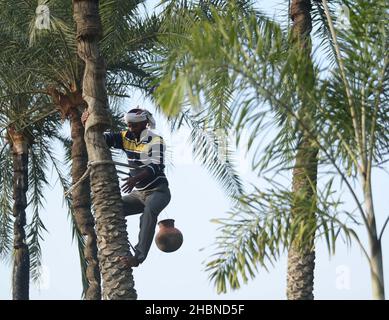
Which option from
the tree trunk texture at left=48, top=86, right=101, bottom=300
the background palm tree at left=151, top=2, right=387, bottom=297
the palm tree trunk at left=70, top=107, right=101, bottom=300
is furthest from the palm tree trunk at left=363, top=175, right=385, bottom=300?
the palm tree trunk at left=70, top=107, right=101, bottom=300

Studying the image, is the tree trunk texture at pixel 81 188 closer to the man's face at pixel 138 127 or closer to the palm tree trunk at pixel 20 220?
the palm tree trunk at pixel 20 220

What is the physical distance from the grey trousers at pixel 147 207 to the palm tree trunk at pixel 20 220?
872 cm

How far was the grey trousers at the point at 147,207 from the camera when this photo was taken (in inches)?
447

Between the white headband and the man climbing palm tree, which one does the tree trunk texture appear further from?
the white headband

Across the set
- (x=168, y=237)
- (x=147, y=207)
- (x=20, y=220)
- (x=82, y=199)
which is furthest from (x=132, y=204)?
(x=20, y=220)

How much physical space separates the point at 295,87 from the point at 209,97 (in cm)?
103

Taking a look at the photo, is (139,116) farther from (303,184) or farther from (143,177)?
(303,184)

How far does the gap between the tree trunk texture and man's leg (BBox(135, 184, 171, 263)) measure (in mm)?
4891

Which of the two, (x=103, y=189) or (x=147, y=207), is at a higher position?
(x=103, y=189)

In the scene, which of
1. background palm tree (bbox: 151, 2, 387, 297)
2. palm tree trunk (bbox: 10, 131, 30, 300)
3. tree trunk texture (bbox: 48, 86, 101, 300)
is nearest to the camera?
background palm tree (bbox: 151, 2, 387, 297)

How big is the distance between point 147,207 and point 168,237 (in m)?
0.51

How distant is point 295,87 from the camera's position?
9711 mm

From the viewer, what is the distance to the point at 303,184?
12.3 meters

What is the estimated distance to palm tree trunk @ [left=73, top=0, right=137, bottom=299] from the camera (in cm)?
1127
